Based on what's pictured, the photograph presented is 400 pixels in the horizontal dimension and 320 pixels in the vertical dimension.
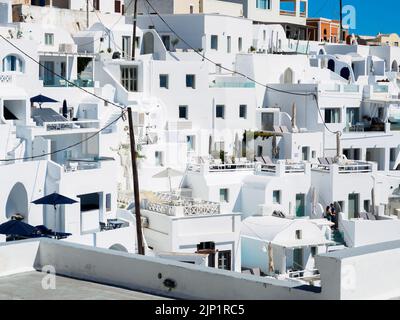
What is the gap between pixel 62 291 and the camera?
10727mm

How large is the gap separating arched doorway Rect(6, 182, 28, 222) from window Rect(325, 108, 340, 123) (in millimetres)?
21282

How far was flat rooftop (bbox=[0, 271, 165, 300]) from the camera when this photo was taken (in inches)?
412

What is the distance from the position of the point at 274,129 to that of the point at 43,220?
57.8ft

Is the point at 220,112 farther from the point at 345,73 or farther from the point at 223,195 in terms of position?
the point at 345,73

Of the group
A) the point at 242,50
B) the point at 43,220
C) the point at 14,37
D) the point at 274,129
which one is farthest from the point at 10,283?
the point at 242,50

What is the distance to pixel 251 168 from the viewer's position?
133 ft

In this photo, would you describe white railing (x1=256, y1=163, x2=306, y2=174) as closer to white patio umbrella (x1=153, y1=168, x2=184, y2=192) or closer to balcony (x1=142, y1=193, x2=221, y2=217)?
white patio umbrella (x1=153, y1=168, x2=184, y2=192)

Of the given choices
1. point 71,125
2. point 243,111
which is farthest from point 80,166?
point 243,111

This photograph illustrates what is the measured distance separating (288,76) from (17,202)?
23.4m

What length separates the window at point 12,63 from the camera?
35469 mm

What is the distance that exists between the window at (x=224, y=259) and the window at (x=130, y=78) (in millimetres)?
11404

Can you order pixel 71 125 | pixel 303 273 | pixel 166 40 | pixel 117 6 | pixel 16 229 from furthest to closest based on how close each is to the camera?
pixel 117 6, pixel 166 40, pixel 71 125, pixel 303 273, pixel 16 229

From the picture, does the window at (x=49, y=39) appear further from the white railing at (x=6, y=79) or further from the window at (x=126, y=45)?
the white railing at (x=6, y=79)

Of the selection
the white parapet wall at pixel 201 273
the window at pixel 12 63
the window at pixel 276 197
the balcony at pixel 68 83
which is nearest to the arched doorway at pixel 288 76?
the window at pixel 276 197
